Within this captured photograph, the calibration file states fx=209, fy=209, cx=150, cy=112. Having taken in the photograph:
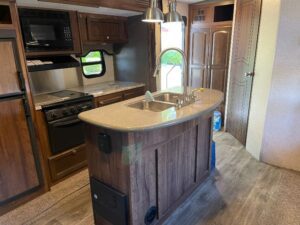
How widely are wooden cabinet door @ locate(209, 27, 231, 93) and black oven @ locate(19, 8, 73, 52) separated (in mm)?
2562

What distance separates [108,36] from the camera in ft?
10.6

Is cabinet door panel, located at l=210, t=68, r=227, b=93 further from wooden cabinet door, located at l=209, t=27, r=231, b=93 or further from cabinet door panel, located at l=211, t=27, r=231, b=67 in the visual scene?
cabinet door panel, located at l=211, t=27, r=231, b=67

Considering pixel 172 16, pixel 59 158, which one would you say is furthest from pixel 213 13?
pixel 59 158

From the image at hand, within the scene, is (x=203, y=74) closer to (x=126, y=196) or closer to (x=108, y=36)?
(x=108, y=36)

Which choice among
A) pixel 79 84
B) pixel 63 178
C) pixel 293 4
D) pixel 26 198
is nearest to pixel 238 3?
pixel 293 4

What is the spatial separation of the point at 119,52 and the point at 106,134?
259cm

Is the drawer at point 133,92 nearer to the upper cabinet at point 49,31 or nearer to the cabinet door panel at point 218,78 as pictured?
the upper cabinet at point 49,31

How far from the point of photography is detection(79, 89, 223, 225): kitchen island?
145cm

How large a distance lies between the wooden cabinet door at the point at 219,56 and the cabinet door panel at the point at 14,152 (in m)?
3.29

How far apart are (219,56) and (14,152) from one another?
3.54 m

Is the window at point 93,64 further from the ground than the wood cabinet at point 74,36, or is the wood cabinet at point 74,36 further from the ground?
Answer: the wood cabinet at point 74,36

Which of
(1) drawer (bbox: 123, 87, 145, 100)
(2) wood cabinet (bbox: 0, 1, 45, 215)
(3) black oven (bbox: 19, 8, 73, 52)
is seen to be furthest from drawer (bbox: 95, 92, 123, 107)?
(2) wood cabinet (bbox: 0, 1, 45, 215)

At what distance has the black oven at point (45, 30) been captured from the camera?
93.5 inches

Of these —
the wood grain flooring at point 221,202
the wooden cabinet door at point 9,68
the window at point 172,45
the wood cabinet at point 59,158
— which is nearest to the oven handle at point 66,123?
the wood cabinet at point 59,158
